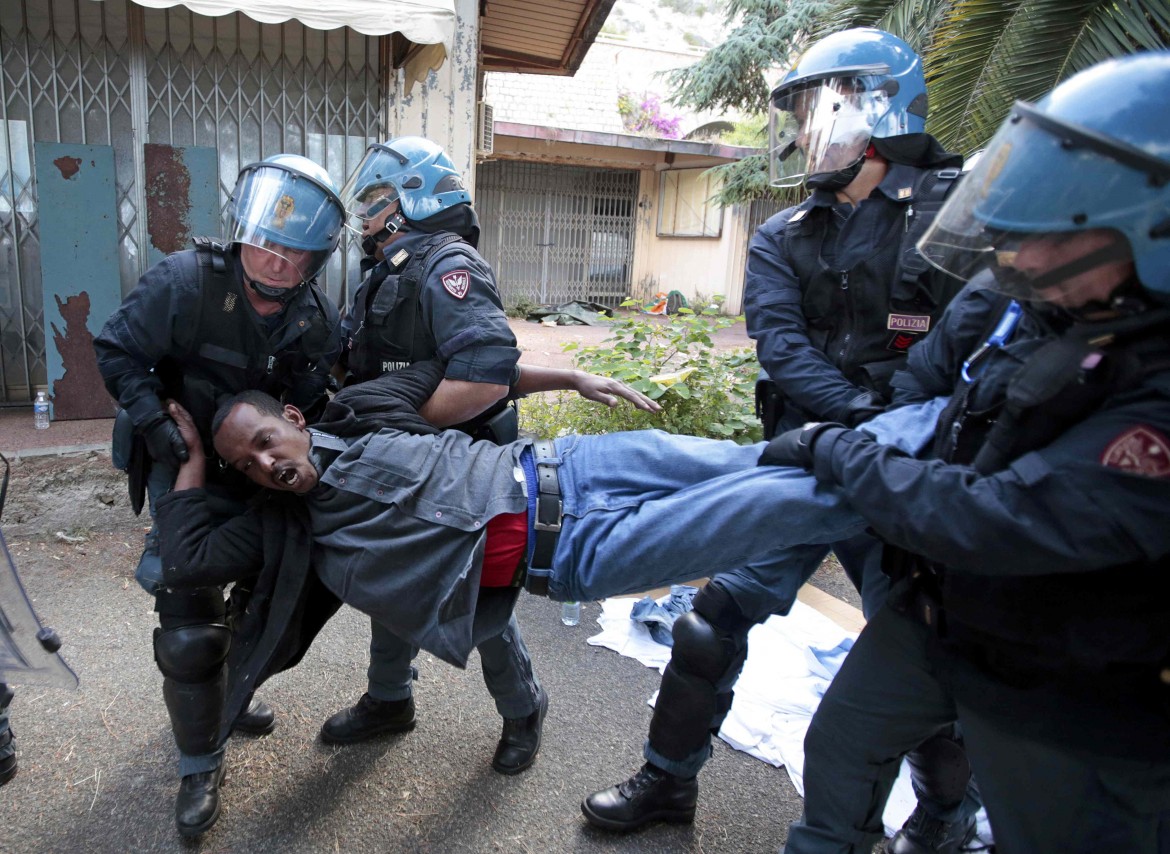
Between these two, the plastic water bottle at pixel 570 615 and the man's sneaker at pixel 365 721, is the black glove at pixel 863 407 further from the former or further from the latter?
the plastic water bottle at pixel 570 615

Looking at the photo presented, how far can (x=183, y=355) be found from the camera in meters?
2.39

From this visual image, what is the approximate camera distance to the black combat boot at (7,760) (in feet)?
7.64

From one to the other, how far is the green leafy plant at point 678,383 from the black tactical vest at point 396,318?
5.59 feet

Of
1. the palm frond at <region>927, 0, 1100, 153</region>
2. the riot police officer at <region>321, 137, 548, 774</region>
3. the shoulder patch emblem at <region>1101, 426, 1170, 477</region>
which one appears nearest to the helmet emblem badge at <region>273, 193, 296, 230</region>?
the riot police officer at <region>321, 137, 548, 774</region>

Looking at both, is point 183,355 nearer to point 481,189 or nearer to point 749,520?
point 749,520

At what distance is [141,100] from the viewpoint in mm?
4695

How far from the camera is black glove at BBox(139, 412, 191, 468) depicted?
2.14 meters

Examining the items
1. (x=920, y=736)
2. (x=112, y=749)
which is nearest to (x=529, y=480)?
(x=920, y=736)

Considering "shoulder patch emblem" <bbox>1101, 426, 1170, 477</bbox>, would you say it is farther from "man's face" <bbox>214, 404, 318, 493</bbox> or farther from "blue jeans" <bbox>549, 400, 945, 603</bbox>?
"man's face" <bbox>214, 404, 318, 493</bbox>

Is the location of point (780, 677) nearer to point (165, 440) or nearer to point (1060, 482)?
point (1060, 482)

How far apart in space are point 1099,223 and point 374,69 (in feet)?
15.2

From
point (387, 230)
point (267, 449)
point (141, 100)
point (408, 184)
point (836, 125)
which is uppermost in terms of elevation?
point (141, 100)

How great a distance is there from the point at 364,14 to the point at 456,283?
2431 millimetres

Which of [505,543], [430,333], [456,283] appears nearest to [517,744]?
[505,543]
